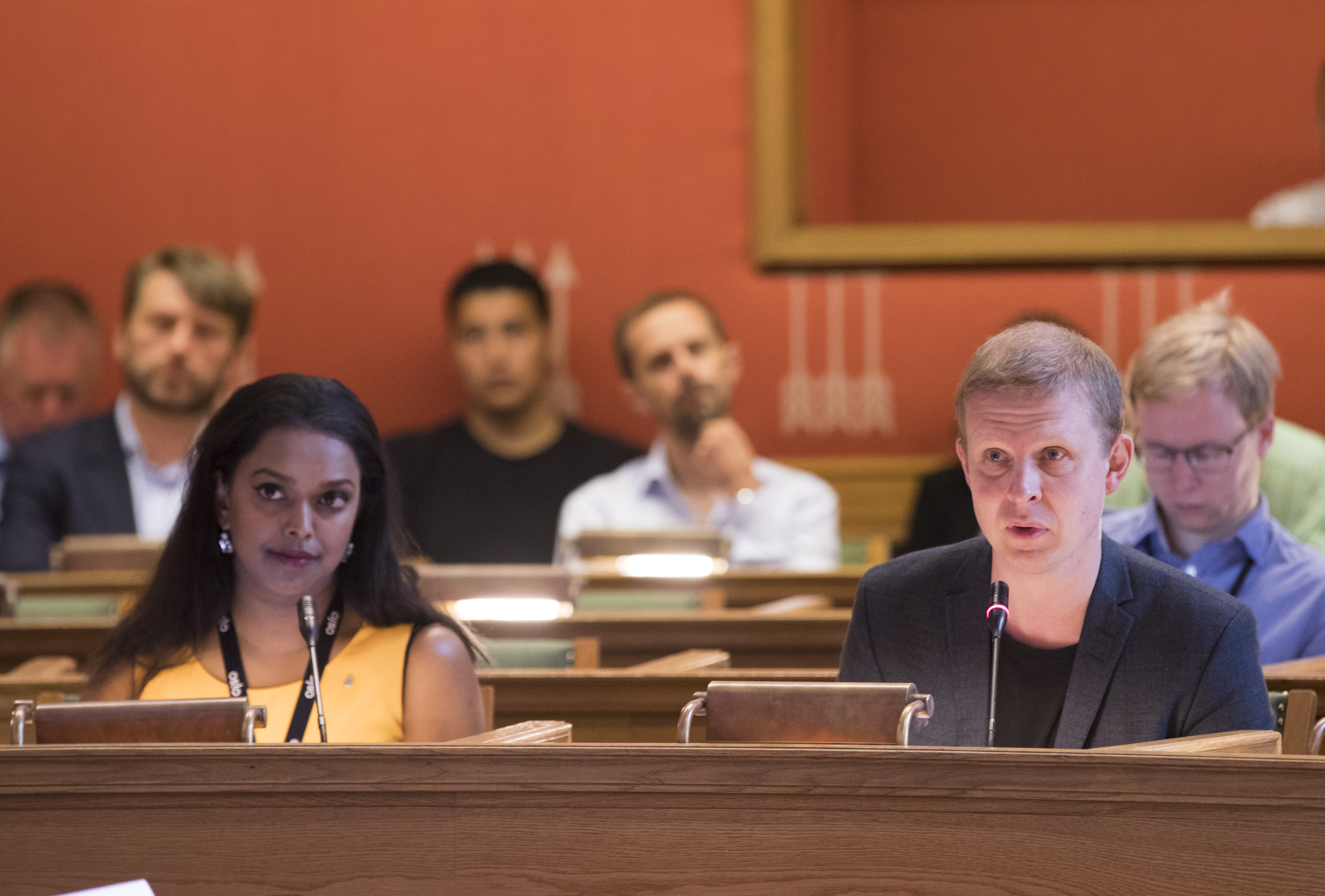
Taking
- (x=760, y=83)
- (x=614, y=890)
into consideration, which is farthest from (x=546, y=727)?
(x=760, y=83)

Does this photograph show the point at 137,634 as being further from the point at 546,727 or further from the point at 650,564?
the point at 650,564

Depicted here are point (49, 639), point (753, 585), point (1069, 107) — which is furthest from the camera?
point (1069, 107)

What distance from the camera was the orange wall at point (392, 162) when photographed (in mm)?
4883

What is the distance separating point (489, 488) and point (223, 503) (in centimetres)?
250

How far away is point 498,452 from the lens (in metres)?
4.60

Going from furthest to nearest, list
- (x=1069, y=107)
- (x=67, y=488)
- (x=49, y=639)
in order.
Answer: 1. (x=1069, y=107)
2. (x=67, y=488)
3. (x=49, y=639)

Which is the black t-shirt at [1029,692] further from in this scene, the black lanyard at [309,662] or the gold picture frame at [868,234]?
the gold picture frame at [868,234]

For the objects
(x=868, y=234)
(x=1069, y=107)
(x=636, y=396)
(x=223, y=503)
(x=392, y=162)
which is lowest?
(x=223, y=503)

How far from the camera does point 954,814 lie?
1236 millimetres

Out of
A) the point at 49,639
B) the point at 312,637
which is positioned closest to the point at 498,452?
the point at 49,639

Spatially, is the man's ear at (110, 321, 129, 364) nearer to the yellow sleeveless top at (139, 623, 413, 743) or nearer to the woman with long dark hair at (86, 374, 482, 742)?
the woman with long dark hair at (86, 374, 482, 742)

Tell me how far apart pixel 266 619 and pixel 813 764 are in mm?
1012

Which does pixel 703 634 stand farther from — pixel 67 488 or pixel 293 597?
pixel 67 488

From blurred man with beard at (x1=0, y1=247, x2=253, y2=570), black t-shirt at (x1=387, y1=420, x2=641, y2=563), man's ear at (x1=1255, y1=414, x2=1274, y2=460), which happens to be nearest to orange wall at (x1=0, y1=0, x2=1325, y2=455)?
black t-shirt at (x1=387, y1=420, x2=641, y2=563)
